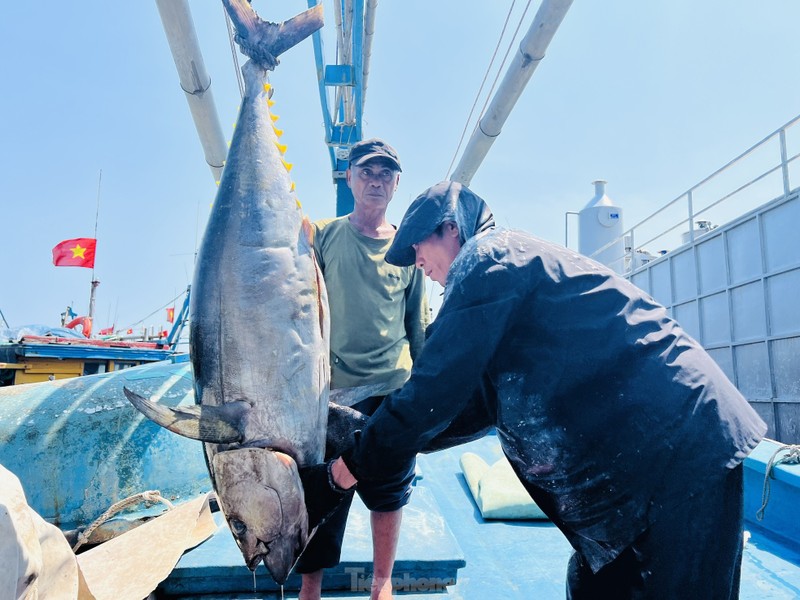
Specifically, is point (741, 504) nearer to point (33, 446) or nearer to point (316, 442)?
point (316, 442)

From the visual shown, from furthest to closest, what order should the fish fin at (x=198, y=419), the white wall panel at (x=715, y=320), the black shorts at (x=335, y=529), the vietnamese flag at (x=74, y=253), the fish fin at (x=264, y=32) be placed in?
the vietnamese flag at (x=74, y=253)
the white wall panel at (x=715, y=320)
the fish fin at (x=264, y=32)
the black shorts at (x=335, y=529)
the fish fin at (x=198, y=419)

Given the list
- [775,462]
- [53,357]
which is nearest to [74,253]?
[53,357]

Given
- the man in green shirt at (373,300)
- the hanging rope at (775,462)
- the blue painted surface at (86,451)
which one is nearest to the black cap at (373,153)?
the man in green shirt at (373,300)

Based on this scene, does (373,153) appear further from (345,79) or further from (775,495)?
(345,79)

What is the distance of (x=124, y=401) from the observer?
3.38m

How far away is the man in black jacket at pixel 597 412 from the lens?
125cm

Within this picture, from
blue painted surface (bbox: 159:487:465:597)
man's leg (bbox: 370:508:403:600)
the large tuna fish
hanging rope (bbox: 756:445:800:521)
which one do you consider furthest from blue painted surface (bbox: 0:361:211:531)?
hanging rope (bbox: 756:445:800:521)

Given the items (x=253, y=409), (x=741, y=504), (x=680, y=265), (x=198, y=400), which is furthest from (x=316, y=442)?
(x=680, y=265)

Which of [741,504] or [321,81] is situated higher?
[321,81]

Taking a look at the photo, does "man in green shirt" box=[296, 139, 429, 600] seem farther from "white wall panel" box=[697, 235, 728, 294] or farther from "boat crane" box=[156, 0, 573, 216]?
"white wall panel" box=[697, 235, 728, 294]

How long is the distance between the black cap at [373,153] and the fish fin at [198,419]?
3.90ft

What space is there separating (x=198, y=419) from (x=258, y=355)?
0.25 metres

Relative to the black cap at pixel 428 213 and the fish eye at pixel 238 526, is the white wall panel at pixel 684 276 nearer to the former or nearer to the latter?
the black cap at pixel 428 213

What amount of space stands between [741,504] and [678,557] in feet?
0.63
